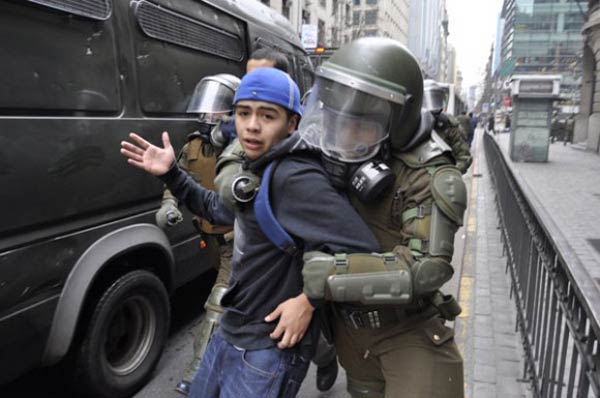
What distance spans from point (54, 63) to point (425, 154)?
2.05 meters

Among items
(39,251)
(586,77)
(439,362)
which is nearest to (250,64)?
(39,251)

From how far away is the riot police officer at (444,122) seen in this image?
4.14 m

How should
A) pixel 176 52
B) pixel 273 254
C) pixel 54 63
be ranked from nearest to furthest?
pixel 273 254, pixel 54 63, pixel 176 52

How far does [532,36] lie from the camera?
74.8 metres

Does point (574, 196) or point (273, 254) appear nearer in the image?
point (273, 254)

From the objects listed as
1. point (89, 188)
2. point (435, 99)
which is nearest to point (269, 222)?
point (89, 188)

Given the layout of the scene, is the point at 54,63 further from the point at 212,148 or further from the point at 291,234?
the point at 291,234

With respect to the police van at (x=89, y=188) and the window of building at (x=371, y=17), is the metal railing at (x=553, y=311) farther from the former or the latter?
the window of building at (x=371, y=17)

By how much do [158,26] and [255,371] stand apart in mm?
2797

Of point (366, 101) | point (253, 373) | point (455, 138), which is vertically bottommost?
point (253, 373)

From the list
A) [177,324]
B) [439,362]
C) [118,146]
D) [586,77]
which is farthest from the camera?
[586,77]

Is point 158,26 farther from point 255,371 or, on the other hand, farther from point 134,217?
point 255,371

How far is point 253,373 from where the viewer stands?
1.80 m

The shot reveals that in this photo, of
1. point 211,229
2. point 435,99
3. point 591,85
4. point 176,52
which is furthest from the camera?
point 591,85
